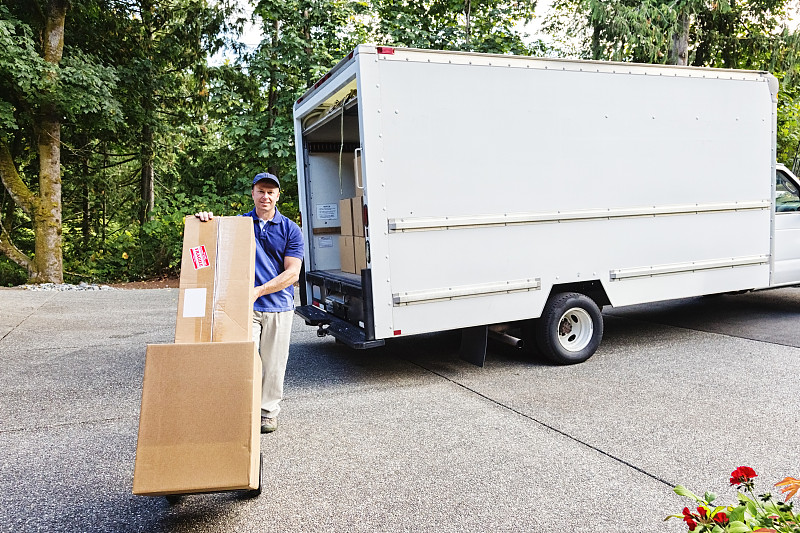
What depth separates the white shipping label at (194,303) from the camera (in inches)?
126

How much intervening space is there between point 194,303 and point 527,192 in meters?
3.31

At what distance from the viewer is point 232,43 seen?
15.2 metres

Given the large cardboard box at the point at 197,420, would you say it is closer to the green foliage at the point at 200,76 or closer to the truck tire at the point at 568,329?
the truck tire at the point at 568,329

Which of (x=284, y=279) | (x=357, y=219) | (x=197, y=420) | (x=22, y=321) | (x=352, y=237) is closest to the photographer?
(x=197, y=420)

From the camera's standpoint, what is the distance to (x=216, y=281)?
3.28m

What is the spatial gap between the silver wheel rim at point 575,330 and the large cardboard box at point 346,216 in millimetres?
2258

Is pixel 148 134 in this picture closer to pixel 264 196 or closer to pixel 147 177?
pixel 147 177

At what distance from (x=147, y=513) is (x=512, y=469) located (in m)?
1.98

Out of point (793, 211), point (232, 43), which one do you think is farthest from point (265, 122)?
point (793, 211)

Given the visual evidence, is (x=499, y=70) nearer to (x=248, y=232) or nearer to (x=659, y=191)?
(x=659, y=191)

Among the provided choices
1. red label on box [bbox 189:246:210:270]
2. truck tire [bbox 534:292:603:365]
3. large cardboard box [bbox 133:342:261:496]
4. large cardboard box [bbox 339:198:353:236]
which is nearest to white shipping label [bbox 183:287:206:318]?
red label on box [bbox 189:246:210:270]

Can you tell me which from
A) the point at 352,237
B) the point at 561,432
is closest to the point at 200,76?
the point at 352,237

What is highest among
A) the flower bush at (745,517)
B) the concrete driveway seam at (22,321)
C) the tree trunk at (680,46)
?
the tree trunk at (680,46)

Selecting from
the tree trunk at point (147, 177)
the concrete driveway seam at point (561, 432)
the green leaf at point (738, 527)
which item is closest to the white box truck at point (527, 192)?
the concrete driveway seam at point (561, 432)
